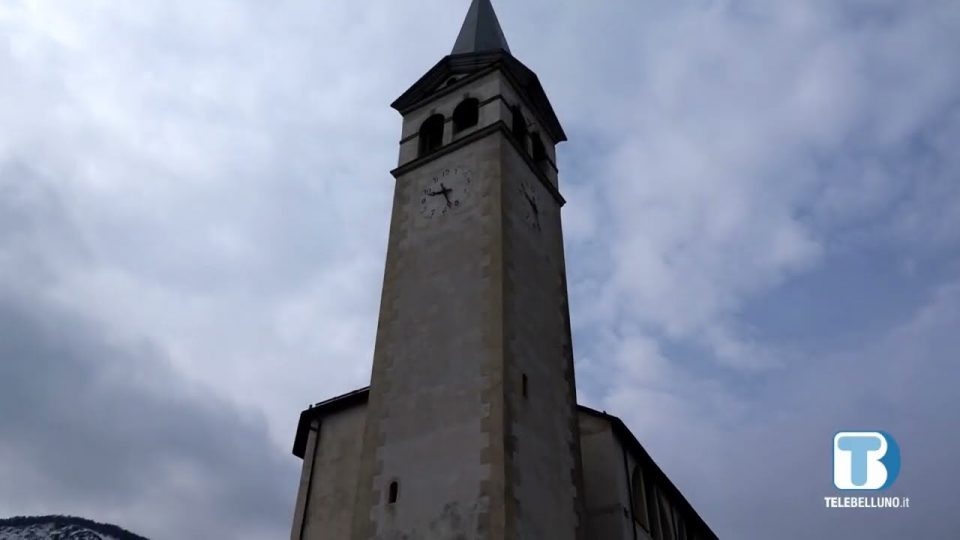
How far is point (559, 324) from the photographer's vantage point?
18906 millimetres

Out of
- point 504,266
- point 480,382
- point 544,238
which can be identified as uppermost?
point 544,238

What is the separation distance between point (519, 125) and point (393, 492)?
11931 millimetres

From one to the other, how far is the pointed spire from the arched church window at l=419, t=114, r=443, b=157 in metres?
3.00

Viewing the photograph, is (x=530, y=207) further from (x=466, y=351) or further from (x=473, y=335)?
(x=466, y=351)

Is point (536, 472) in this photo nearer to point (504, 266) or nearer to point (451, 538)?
point (451, 538)

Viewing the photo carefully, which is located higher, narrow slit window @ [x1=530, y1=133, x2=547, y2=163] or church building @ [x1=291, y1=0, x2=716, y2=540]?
narrow slit window @ [x1=530, y1=133, x2=547, y2=163]

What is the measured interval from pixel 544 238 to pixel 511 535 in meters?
9.29

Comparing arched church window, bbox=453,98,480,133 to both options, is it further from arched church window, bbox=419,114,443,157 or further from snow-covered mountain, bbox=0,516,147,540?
snow-covered mountain, bbox=0,516,147,540

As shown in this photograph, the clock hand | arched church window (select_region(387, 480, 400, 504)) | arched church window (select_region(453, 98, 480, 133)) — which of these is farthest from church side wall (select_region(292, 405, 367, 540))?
arched church window (select_region(453, 98, 480, 133))

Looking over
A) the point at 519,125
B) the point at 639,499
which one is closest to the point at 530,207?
the point at 519,125

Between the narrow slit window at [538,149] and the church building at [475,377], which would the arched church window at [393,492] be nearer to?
the church building at [475,377]

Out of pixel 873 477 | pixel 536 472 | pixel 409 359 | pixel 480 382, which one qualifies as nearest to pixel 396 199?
pixel 409 359

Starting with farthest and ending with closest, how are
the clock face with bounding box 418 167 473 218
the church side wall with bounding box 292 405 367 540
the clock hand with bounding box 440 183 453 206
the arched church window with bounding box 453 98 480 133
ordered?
the arched church window with bounding box 453 98 480 133, the church side wall with bounding box 292 405 367 540, the clock hand with bounding box 440 183 453 206, the clock face with bounding box 418 167 473 218

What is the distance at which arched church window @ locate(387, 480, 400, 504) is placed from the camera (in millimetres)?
14695
